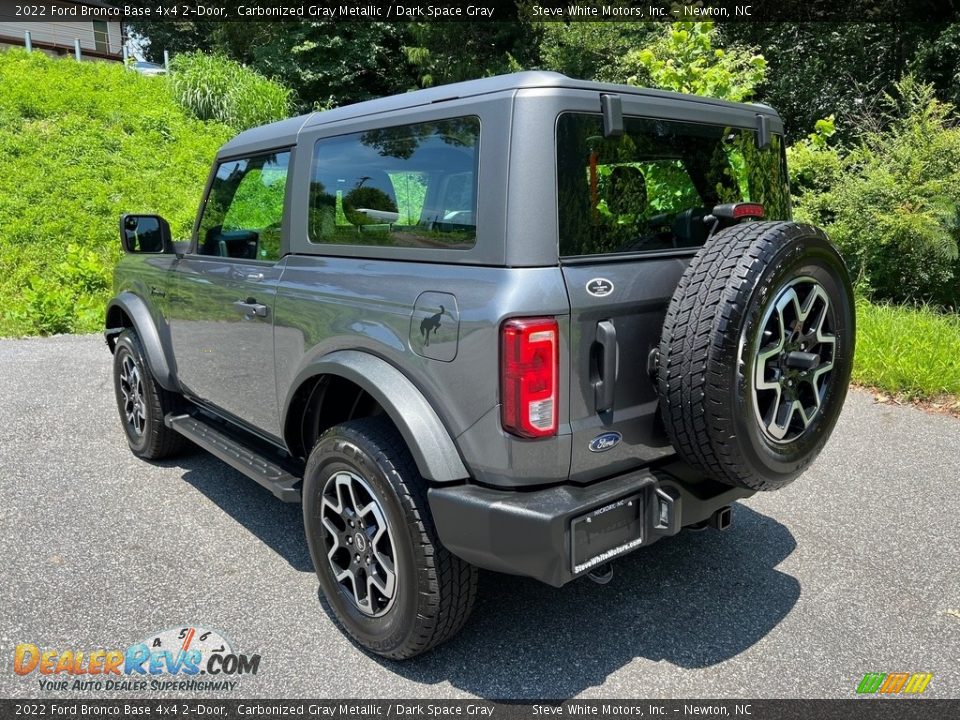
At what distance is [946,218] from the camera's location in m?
8.02

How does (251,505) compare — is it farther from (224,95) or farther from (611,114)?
(224,95)

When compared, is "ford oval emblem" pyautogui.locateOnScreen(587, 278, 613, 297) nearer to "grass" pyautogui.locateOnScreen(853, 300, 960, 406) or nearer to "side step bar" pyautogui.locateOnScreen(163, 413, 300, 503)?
"side step bar" pyautogui.locateOnScreen(163, 413, 300, 503)

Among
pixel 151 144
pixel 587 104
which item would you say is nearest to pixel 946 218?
pixel 587 104

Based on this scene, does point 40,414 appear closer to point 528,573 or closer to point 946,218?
point 528,573

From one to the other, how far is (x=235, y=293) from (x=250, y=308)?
0.66ft

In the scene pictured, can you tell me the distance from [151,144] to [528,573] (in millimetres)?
14322

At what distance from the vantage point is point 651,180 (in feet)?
9.16

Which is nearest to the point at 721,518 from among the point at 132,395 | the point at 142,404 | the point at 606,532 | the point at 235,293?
the point at 606,532

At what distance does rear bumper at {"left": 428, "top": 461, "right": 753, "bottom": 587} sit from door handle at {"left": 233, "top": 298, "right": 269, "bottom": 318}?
132 cm

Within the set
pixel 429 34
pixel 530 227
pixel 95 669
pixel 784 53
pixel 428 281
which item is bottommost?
pixel 95 669

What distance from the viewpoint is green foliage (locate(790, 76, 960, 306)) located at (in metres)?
8.02

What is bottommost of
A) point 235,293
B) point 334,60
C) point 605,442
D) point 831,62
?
point 605,442

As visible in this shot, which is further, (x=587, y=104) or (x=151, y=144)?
(x=151, y=144)

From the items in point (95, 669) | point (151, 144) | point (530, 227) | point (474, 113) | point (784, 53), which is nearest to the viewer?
point (530, 227)
